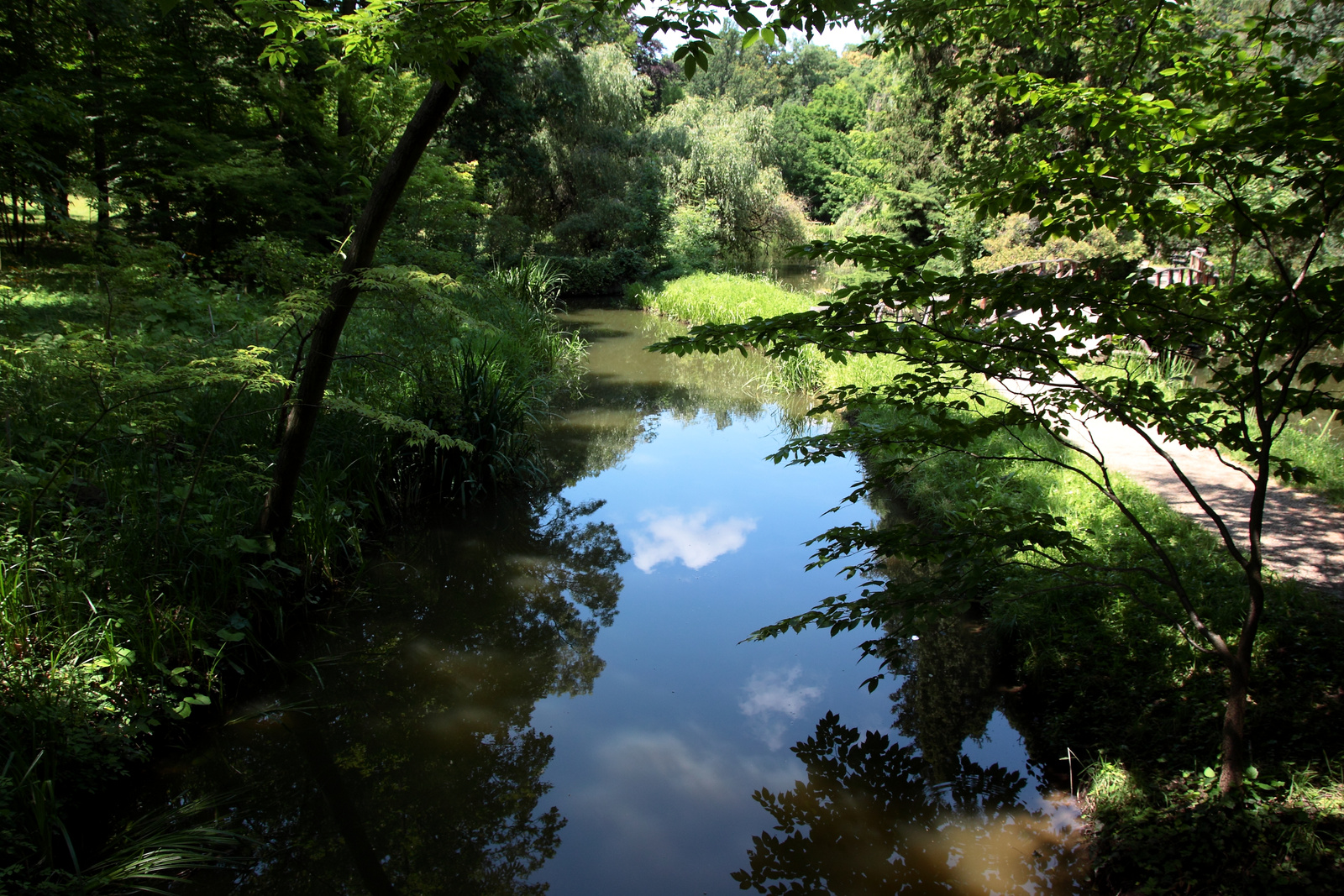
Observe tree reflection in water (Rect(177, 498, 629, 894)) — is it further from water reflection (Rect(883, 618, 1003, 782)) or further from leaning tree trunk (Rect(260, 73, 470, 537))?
water reflection (Rect(883, 618, 1003, 782))

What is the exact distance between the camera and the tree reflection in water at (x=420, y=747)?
114 inches

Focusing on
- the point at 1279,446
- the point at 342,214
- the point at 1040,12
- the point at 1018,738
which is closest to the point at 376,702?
the point at 1018,738

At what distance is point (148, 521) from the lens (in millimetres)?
3691

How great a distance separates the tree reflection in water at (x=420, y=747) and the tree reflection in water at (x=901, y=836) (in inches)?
39.8

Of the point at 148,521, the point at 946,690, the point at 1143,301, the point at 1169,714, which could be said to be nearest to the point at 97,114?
the point at 148,521

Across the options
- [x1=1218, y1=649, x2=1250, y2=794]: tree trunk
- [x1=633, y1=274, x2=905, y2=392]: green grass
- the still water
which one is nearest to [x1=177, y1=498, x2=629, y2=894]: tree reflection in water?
the still water

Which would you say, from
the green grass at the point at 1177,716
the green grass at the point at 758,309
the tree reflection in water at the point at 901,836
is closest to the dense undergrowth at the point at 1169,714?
the green grass at the point at 1177,716

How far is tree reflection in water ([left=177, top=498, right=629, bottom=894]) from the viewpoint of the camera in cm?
290

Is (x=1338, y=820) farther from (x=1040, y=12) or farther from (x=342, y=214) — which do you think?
(x=342, y=214)

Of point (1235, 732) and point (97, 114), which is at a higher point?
point (97, 114)

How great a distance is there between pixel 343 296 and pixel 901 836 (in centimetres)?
359

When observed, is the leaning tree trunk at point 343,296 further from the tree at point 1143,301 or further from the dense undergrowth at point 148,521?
the tree at point 1143,301

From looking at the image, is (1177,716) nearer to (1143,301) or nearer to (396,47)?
(1143,301)

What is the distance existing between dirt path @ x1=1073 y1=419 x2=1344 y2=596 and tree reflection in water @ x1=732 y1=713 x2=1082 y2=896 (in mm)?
2227
